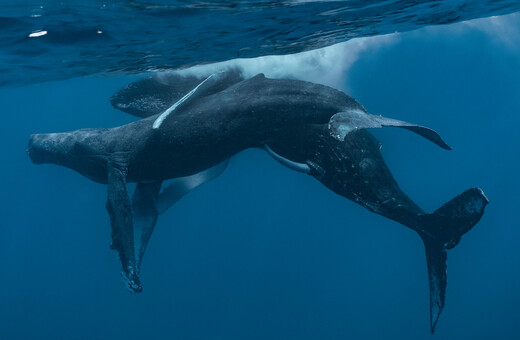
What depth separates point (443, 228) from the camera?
300 inches

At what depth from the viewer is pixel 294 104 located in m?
8.37

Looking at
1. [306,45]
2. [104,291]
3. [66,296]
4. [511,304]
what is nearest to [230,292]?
[104,291]

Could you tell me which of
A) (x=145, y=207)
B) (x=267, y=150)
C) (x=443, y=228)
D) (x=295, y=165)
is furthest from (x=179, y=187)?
(x=443, y=228)

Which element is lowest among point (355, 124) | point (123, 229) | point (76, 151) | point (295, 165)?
point (123, 229)

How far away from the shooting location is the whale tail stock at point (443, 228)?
728 centimetres

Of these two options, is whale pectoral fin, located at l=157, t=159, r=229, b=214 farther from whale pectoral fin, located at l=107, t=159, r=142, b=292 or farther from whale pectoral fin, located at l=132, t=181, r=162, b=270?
whale pectoral fin, located at l=107, t=159, r=142, b=292

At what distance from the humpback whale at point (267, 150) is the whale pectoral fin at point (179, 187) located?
0.12 m

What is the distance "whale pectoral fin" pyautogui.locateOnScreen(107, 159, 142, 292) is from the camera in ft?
26.5

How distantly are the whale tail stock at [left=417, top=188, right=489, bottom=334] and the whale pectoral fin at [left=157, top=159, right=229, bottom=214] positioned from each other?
476cm

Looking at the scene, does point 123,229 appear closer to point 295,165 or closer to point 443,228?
point 295,165

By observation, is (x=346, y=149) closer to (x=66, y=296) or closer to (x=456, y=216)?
(x=456, y=216)

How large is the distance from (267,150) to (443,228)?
352 centimetres

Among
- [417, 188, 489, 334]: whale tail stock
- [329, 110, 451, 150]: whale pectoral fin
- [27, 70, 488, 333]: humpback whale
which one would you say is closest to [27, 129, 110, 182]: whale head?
[27, 70, 488, 333]: humpback whale

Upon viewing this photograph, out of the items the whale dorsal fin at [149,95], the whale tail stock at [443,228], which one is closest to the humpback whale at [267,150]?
the whale tail stock at [443,228]
